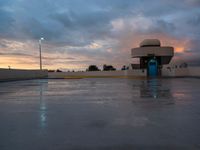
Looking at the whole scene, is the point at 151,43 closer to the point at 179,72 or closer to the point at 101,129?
the point at 179,72

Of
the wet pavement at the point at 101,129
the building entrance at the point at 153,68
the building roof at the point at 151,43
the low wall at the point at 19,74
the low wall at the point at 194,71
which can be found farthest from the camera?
the building roof at the point at 151,43

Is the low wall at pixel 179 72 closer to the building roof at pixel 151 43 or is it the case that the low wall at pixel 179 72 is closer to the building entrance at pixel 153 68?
the building entrance at pixel 153 68

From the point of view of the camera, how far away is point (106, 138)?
5.82 metres

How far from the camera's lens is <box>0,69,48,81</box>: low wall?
39.0m

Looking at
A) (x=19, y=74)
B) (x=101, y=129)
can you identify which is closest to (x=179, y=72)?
(x=19, y=74)

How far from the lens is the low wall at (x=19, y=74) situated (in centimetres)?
3903

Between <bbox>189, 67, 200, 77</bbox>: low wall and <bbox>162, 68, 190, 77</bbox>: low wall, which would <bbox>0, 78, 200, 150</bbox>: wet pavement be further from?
<bbox>162, 68, 190, 77</bbox>: low wall

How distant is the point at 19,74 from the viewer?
4572 cm

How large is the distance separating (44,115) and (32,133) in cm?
235

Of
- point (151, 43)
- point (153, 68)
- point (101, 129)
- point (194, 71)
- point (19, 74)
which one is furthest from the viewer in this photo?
point (151, 43)

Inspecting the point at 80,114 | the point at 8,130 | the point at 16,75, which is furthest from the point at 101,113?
the point at 16,75

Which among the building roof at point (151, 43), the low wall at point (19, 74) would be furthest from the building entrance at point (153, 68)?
the low wall at point (19, 74)

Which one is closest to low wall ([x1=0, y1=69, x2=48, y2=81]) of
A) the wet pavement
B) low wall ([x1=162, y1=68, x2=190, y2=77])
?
low wall ([x1=162, y1=68, x2=190, y2=77])

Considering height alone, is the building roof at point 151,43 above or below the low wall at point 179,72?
above
